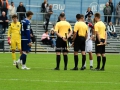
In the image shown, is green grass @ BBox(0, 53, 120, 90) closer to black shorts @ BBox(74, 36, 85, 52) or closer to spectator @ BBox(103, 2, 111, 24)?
black shorts @ BBox(74, 36, 85, 52)

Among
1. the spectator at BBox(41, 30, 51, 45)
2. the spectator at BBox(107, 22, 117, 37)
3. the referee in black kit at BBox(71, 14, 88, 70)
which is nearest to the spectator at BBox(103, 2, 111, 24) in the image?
the spectator at BBox(107, 22, 117, 37)

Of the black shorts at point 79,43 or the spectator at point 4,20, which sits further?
the spectator at point 4,20

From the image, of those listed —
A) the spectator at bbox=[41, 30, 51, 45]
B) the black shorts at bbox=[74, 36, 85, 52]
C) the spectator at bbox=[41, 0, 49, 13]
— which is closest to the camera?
the black shorts at bbox=[74, 36, 85, 52]

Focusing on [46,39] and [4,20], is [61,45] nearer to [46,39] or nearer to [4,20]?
[46,39]

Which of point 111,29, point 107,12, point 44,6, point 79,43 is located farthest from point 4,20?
point 79,43

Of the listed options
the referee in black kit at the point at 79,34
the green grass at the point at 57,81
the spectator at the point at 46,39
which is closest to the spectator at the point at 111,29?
the spectator at the point at 46,39

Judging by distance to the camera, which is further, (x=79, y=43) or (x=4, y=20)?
(x=4, y=20)

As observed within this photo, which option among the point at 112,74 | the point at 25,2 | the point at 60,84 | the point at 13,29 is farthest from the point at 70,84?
the point at 25,2

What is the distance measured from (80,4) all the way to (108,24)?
3.79 metres

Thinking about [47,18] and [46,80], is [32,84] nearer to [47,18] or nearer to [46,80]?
[46,80]

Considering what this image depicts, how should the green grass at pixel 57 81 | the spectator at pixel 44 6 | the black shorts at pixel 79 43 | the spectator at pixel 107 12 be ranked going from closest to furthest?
the green grass at pixel 57 81, the black shorts at pixel 79 43, the spectator at pixel 44 6, the spectator at pixel 107 12

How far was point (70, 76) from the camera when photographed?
1741 centimetres

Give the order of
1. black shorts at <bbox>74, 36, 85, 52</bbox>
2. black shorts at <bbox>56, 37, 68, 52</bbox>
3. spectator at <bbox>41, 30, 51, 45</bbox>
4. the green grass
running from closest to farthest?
the green grass
black shorts at <bbox>56, 37, 68, 52</bbox>
black shorts at <bbox>74, 36, 85, 52</bbox>
spectator at <bbox>41, 30, 51, 45</bbox>

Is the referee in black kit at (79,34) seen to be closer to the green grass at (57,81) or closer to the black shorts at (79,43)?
the black shorts at (79,43)
